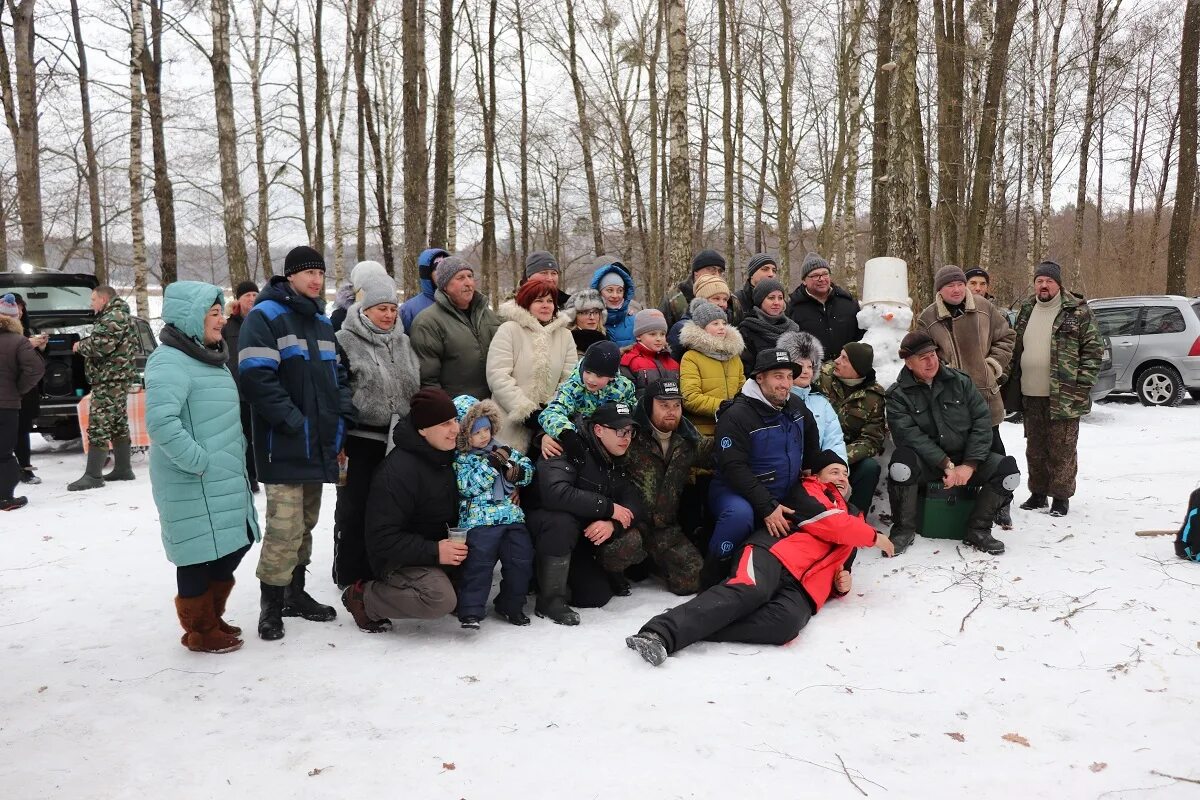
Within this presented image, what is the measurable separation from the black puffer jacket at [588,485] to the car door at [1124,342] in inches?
430

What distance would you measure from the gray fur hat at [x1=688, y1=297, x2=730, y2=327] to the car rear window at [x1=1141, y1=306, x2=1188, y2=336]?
10.4 metres

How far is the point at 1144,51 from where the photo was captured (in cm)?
2366

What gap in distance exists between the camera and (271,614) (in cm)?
415

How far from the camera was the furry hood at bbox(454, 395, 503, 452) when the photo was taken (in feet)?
13.8

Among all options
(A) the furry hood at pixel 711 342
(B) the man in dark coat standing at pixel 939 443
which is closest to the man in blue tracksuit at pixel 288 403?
(A) the furry hood at pixel 711 342

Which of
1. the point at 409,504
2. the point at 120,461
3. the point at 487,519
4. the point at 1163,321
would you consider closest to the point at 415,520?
the point at 409,504

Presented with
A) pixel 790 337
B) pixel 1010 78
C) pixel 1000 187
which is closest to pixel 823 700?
pixel 790 337

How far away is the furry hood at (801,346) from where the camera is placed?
5.04 meters

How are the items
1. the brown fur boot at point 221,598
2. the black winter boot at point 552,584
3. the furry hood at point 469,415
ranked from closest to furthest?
the brown fur boot at point 221,598 < the furry hood at point 469,415 < the black winter boot at point 552,584

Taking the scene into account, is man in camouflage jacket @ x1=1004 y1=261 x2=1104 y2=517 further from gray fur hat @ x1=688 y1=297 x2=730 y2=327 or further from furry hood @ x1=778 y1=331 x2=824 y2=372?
gray fur hat @ x1=688 y1=297 x2=730 y2=327

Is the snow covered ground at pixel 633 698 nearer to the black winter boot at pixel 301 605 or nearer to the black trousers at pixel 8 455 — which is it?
the black winter boot at pixel 301 605

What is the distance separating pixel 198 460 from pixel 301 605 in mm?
1235

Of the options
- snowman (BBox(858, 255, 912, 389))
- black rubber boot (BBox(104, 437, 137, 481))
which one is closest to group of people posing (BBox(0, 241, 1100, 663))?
snowman (BBox(858, 255, 912, 389))

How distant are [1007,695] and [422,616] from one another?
2.95 metres
